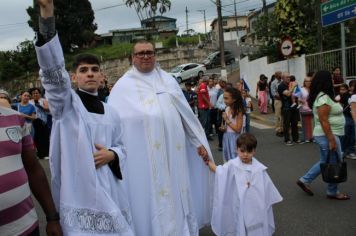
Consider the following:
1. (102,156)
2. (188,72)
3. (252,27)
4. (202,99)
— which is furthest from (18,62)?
(102,156)

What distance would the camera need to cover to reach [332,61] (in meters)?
14.2

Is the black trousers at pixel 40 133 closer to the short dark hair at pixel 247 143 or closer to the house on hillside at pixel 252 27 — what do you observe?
the short dark hair at pixel 247 143

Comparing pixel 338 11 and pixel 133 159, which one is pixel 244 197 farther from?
pixel 338 11

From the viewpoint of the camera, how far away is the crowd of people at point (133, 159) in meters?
2.67

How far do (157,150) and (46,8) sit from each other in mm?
2163

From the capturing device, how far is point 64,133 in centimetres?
293

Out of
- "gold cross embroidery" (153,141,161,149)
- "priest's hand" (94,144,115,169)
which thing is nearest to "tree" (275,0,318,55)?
"gold cross embroidery" (153,141,161,149)

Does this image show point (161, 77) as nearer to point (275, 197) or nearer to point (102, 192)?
point (275, 197)

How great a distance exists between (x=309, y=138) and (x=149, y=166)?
25.8 ft

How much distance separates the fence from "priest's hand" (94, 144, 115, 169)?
35.8 ft

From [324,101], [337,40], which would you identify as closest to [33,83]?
[337,40]

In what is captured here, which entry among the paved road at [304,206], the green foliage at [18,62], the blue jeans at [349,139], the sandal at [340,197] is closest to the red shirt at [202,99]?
the paved road at [304,206]

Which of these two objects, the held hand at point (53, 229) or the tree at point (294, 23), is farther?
the tree at point (294, 23)

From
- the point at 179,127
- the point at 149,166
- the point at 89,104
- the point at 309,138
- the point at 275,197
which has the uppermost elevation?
the point at 89,104
